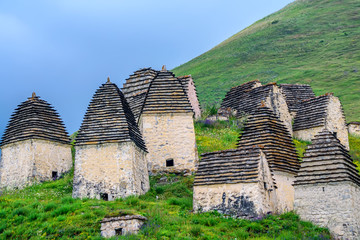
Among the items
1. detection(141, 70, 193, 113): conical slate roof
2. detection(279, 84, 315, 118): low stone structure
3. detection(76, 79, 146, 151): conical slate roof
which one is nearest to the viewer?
detection(76, 79, 146, 151): conical slate roof

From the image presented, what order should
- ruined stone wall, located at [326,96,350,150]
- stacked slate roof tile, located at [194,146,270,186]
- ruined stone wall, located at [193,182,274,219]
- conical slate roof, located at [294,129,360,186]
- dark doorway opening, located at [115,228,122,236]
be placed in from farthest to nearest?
1. ruined stone wall, located at [326,96,350,150]
2. stacked slate roof tile, located at [194,146,270,186]
3. ruined stone wall, located at [193,182,274,219]
4. conical slate roof, located at [294,129,360,186]
5. dark doorway opening, located at [115,228,122,236]

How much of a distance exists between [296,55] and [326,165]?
3160 inches

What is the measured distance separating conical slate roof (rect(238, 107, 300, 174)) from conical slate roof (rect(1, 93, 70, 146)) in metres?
12.4

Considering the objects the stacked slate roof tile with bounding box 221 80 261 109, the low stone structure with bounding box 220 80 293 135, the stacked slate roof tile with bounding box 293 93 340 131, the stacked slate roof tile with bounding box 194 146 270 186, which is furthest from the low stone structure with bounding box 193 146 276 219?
the stacked slate roof tile with bounding box 221 80 261 109

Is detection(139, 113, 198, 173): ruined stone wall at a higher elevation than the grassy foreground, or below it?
higher

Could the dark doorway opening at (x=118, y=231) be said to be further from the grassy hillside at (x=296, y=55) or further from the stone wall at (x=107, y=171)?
the grassy hillside at (x=296, y=55)

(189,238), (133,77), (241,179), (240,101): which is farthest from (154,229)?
(240,101)

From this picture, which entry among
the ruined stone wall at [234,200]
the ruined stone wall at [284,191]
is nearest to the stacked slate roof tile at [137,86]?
the ruined stone wall at [284,191]

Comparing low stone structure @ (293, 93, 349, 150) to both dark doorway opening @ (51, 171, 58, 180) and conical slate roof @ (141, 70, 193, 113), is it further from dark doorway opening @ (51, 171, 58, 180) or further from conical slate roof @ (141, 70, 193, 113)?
dark doorway opening @ (51, 171, 58, 180)

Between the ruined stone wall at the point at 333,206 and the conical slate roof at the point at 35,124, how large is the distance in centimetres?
1683

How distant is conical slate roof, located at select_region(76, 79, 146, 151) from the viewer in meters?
28.1

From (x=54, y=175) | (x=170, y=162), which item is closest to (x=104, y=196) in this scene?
(x=170, y=162)

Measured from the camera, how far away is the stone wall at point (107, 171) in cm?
2692

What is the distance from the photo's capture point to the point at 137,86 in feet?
131
